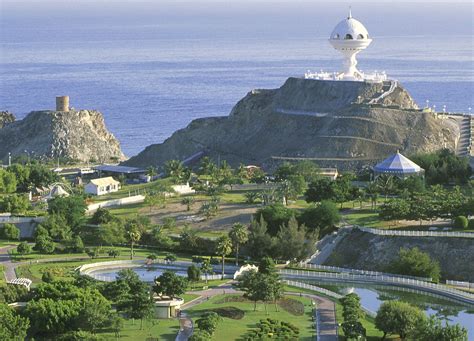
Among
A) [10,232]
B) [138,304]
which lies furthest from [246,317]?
[10,232]

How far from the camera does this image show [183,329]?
65125mm

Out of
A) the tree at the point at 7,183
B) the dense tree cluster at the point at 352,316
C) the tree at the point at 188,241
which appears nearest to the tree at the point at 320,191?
the tree at the point at 188,241

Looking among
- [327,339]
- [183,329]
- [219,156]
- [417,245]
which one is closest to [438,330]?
[327,339]

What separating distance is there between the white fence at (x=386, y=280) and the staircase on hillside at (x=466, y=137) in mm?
44185

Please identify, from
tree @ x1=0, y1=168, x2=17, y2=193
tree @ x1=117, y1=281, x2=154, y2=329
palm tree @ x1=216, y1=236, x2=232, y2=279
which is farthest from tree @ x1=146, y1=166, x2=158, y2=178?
tree @ x1=117, y1=281, x2=154, y2=329

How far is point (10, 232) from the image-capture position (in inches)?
3541

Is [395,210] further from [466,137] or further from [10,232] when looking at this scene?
[466,137]

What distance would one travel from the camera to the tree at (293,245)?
270 feet

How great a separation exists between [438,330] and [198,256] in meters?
27.8

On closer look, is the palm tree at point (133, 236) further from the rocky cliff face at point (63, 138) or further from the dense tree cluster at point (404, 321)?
the rocky cliff face at point (63, 138)

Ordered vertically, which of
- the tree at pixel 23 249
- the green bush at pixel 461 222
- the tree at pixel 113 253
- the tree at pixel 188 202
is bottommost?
the tree at pixel 113 253

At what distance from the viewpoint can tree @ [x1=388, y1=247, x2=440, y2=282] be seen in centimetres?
7762

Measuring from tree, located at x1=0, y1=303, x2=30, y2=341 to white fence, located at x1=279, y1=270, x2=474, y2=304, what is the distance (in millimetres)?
21092

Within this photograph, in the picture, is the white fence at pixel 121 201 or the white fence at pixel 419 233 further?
the white fence at pixel 121 201
